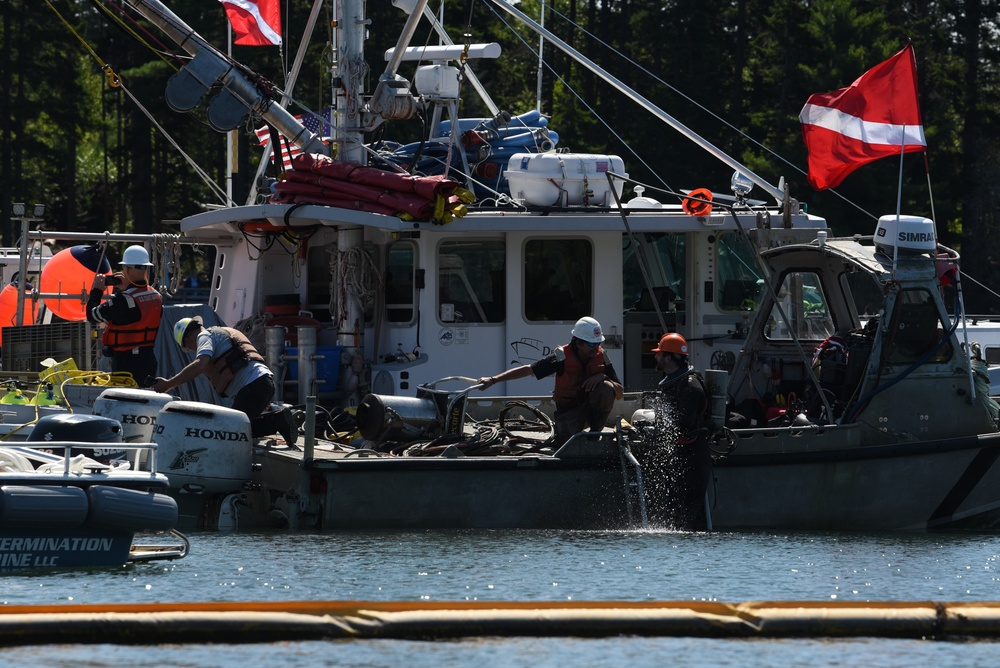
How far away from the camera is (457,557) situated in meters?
10.4

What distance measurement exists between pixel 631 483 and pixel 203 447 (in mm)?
3070

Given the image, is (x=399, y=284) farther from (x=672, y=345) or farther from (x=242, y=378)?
(x=672, y=345)

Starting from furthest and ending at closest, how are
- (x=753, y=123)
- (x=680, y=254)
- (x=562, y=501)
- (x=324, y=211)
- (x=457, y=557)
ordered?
(x=753, y=123) < (x=680, y=254) < (x=324, y=211) < (x=562, y=501) < (x=457, y=557)

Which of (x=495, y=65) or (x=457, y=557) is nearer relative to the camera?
(x=457, y=557)

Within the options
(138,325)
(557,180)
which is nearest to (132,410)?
(138,325)

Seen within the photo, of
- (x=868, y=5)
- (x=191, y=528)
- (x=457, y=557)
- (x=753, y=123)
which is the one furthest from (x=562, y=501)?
(x=868, y=5)

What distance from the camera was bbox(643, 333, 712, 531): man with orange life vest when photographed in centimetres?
1134

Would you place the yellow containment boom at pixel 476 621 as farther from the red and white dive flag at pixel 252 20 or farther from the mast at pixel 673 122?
the red and white dive flag at pixel 252 20

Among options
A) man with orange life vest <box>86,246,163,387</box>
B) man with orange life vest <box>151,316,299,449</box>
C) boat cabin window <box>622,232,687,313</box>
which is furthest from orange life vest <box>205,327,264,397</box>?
boat cabin window <box>622,232,687,313</box>

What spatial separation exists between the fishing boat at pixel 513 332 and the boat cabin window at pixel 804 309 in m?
0.02

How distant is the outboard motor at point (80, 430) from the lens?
10383 millimetres

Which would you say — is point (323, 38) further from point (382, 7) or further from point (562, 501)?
point (562, 501)

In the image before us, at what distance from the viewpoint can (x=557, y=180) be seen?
1325 centimetres

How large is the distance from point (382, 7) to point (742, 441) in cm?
2929
